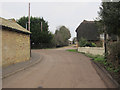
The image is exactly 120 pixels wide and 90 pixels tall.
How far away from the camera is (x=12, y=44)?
9.52m

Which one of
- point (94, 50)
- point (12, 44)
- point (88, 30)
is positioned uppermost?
point (88, 30)

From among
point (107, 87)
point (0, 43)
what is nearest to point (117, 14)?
point (107, 87)

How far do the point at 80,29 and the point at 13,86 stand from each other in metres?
28.7

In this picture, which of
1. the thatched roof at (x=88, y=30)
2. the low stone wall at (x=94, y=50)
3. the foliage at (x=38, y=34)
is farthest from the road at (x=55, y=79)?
the foliage at (x=38, y=34)

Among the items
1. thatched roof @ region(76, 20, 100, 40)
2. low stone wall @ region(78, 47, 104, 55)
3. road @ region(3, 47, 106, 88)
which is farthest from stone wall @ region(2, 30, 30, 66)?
thatched roof @ region(76, 20, 100, 40)

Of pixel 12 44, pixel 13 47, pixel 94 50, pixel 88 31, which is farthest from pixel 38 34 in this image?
pixel 12 44

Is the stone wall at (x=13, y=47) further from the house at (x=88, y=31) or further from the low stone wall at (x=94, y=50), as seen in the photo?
the house at (x=88, y=31)

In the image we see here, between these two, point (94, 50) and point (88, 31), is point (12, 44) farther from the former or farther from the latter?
point (88, 31)

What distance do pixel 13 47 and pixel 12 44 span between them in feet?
1.01

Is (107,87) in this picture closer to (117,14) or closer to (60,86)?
(60,86)

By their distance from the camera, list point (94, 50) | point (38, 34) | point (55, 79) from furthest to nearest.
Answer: point (38, 34) < point (94, 50) < point (55, 79)

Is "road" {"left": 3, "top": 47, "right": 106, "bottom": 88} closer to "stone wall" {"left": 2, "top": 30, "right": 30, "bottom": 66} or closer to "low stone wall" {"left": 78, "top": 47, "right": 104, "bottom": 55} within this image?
"stone wall" {"left": 2, "top": 30, "right": 30, "bottom": 66}

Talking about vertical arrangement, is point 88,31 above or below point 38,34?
Result: above

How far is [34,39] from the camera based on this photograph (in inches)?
1242
